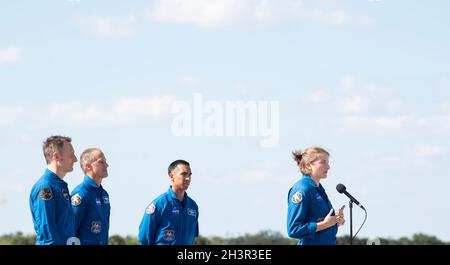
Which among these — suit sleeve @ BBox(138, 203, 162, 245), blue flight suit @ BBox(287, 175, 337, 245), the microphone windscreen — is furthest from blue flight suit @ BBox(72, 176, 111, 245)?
the microphone windscreen

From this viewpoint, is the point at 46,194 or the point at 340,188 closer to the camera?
the point at 46,194

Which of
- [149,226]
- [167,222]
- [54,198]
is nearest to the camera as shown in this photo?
[54,198]

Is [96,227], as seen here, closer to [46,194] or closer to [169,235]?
[169,235]

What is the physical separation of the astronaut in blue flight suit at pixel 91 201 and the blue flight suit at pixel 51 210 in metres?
1.00

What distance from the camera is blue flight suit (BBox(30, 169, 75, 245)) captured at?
38.7 ft

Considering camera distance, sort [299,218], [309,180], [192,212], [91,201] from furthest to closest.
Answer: [192,212] < [91,201] < [309,180] < [299,218]

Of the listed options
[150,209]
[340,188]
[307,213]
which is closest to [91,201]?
[150,209]

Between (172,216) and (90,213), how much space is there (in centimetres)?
119

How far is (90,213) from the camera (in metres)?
13.4

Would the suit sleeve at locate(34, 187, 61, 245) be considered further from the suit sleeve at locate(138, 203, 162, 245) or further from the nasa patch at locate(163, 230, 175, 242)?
the nasa patch at locate(163, 230, 175, 242)
